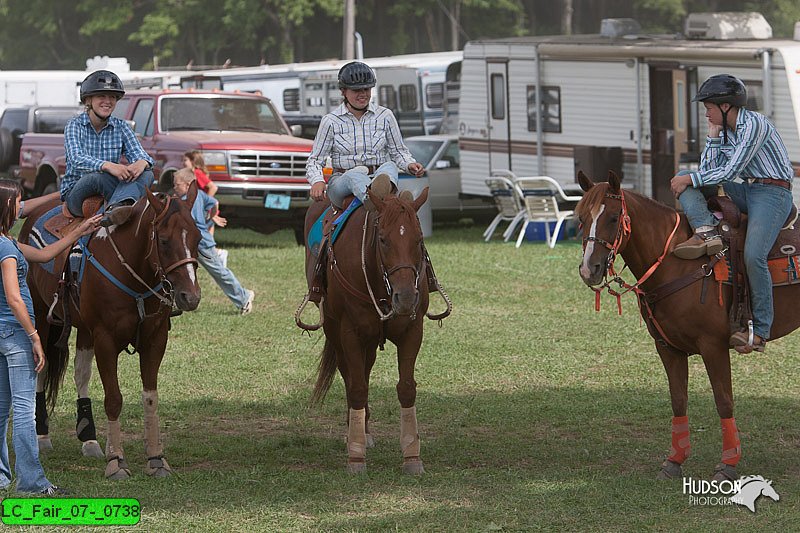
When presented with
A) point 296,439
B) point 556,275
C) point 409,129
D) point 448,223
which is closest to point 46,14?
point 409,129

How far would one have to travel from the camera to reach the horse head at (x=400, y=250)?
7328 millimetres

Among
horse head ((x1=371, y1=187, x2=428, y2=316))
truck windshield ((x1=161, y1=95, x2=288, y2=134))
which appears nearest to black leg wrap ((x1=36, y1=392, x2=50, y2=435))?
horse head ((x1=371, y1=187, x2=428, y2=316))

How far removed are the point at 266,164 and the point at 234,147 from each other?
1.81ft

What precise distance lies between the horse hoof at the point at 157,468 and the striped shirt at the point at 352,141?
213cm

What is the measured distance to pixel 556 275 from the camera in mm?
16438

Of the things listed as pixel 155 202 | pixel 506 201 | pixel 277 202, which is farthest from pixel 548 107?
pixel 155 202

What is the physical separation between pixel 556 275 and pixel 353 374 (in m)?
8.85

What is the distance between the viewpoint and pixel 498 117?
22484 mm

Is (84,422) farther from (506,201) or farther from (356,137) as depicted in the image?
(506,201)

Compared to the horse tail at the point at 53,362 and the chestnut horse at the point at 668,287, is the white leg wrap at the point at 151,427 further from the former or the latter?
the chestnut horse at the point at 668,287

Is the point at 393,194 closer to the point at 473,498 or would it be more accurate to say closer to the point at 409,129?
the point at 473,498

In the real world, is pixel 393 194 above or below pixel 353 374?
above

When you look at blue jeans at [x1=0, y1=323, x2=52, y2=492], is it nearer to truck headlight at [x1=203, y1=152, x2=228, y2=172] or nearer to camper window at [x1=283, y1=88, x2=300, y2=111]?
truck headlight at [x1=203, y1=152, x2=228, y2=172]

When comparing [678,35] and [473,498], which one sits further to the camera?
[678,35]
